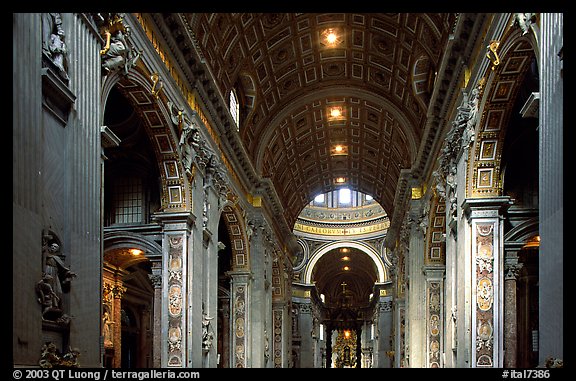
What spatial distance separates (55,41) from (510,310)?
34.9 ft

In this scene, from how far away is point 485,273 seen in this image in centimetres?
1566

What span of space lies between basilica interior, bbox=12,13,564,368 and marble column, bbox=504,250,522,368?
0.14 feet

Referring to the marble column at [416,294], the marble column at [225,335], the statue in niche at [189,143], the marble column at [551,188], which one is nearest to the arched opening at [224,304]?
the marble column at [225,335]

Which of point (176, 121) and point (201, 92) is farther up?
point (201, 92)

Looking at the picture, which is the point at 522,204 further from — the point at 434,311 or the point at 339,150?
the point at 339,150

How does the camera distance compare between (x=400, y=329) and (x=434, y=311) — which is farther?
(x=400, y=329)

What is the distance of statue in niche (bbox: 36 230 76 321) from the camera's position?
29.3ft

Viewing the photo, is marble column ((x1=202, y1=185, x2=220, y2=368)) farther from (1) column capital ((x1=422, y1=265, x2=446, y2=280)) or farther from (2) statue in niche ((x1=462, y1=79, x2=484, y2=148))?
(1) column capital ((x1=422, y1=265, x2=446, y2=280))

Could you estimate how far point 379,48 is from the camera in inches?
964

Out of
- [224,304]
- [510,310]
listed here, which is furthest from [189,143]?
[224,304]

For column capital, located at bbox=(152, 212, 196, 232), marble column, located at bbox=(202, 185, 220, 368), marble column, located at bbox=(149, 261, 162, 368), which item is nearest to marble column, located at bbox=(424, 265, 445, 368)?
marble column, located at bbox=(202, 185, 220, 368)
